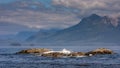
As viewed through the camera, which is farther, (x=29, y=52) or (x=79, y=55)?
(x=29, y=52)

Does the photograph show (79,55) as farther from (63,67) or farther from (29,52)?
(63,67)

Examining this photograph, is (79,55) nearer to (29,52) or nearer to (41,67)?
(29,52)

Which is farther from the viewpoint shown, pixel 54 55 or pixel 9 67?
pixel 54 55

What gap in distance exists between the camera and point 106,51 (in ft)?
469

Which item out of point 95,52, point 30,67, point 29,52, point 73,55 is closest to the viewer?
point 30,67

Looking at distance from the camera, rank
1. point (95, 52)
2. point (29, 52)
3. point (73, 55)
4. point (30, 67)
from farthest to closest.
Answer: point (29, 52), point (95, 52), point (73, 55), point (30, 67)

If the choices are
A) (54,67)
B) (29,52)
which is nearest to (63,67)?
(54,67)

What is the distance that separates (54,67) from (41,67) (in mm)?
2606

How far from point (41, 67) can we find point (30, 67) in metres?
2.31

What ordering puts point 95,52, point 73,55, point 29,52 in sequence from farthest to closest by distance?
point 29,52 → point 95,52 → point 73,55

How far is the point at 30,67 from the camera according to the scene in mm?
80562

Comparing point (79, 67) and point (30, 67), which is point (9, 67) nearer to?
point (30, 67)

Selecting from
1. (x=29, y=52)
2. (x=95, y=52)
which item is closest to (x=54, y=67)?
(x=95, y=52)

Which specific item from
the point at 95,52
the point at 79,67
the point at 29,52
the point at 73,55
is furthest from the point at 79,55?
the point at 79,67
